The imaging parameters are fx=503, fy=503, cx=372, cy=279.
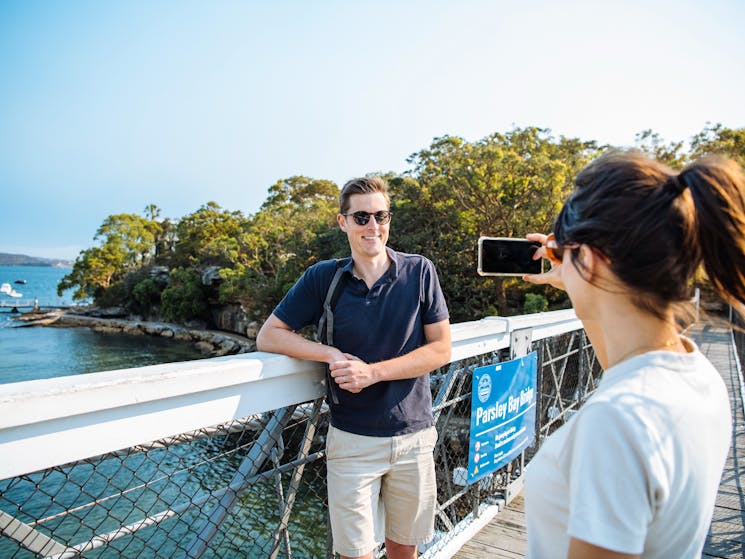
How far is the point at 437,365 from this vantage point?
1.99 m

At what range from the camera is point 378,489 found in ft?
6.42

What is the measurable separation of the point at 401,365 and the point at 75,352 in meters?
43.8

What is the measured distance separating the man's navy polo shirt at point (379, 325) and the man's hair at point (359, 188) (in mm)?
294

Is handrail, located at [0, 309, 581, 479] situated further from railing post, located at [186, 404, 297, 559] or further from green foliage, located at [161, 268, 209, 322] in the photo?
green foliage, located at [161, 268, 209, 322]

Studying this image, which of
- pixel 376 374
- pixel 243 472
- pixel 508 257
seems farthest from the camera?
pixel 508 257

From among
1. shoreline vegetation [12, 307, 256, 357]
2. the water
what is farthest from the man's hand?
the water

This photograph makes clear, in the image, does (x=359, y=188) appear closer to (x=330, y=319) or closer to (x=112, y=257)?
(x=330, y=319)

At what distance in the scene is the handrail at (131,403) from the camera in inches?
43.8

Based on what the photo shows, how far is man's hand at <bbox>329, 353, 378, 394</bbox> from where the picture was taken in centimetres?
171

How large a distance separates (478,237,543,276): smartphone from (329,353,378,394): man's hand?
1.94ft

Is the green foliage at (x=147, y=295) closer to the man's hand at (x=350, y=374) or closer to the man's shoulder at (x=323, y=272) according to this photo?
the man's shoulder at (x=323, y=272)

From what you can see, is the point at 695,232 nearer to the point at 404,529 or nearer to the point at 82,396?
the point at 82,396

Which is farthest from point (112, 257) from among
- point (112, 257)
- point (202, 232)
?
point (202, 232)

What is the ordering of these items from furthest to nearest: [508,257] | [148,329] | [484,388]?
1. [148,329]
2. [484,388]
3. [508,257]
